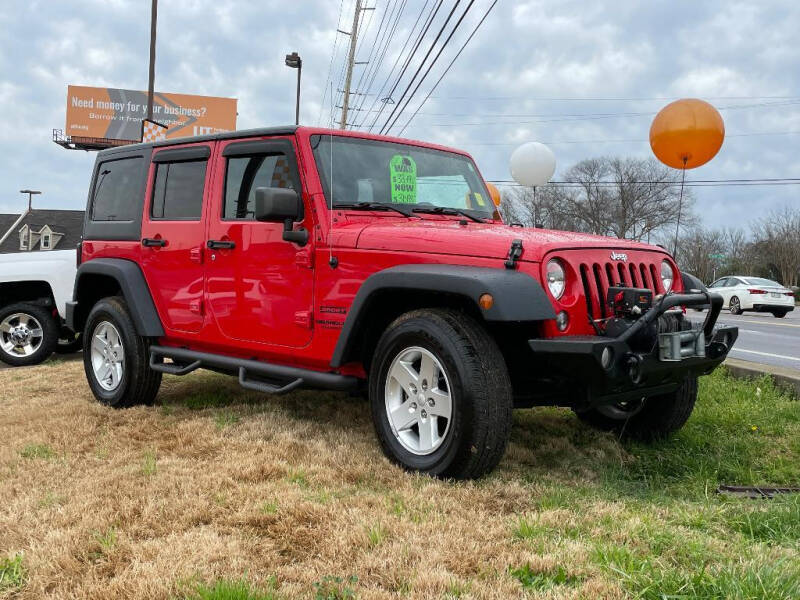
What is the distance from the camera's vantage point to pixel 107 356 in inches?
217

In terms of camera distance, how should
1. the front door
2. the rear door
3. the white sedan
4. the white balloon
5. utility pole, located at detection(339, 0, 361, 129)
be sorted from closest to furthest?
the front door
the rear door
the white balloon
the white sedan
utility pole, located at detection(339, 0, 361, 129)

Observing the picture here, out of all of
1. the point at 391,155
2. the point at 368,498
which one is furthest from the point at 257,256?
the point at 368,498

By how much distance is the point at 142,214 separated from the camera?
527cm

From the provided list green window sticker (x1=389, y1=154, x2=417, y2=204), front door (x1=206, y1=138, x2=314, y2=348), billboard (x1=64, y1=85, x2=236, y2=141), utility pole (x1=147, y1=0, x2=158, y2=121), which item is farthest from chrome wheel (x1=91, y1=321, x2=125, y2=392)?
billboard (x1=64, y1=85, x2=236, y2=141)

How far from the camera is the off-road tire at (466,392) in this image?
3176 millimetres

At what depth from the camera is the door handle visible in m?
4.43

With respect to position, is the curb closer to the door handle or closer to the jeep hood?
the jeep hood

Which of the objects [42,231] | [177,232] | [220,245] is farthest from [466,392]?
[42,231]

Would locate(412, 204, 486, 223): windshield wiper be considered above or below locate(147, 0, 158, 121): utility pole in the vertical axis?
below

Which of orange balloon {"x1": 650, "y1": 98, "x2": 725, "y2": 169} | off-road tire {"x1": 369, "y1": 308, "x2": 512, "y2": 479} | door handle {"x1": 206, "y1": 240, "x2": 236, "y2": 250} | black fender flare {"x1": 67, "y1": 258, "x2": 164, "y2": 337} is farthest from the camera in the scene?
orange balloon {"x1": 650, "y1": 98, "x2": 725, "y2": 169}

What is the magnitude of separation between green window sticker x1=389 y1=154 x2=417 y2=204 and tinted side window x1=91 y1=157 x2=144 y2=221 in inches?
84.3

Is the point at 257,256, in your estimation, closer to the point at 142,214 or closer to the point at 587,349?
the point at 142,214

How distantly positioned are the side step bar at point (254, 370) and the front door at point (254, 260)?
6.3 inches

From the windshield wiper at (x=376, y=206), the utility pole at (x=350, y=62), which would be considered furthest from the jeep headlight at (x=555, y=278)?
the utility pole at (x=350, y=62)
